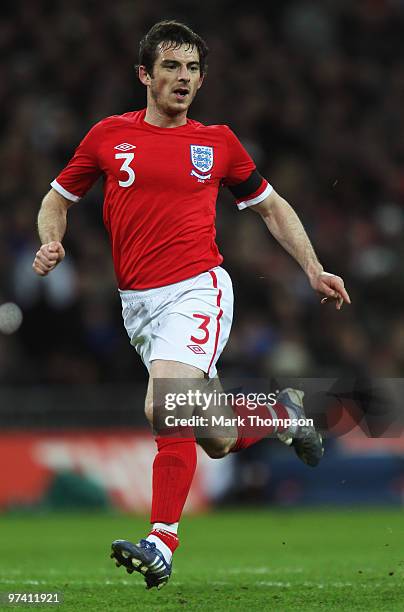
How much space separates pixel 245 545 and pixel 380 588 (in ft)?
11.4

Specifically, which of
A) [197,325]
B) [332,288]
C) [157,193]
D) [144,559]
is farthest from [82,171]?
[144,559]

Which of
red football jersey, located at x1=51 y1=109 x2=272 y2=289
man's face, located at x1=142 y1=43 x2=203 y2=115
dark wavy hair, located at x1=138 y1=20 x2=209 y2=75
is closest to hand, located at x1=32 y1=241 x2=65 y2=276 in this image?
red football jersey, located at x1=51 y1=109 x2=272 y2=289

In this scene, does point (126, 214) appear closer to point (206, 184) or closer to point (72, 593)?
point (206, 184)

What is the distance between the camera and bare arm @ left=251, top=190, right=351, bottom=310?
657cm

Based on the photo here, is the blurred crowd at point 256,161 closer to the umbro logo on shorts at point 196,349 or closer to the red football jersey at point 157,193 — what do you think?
the red football jersey at point 157,193

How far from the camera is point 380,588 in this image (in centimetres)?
652

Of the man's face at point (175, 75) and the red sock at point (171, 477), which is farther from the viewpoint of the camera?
the man's face at point (175, 75)

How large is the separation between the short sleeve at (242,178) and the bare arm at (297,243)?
2.4 inches

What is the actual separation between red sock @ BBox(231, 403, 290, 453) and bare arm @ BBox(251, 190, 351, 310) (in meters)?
0.80

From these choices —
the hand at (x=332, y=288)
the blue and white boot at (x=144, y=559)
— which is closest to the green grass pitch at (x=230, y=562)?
the blue and white boot at (x=144, y=559)

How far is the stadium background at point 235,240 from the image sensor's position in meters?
13.9

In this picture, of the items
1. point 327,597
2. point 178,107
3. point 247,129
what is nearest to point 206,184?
point 178,107

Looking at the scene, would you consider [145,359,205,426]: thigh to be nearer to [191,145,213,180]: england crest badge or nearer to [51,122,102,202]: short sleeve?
[191,145,213,180]: england crest badge

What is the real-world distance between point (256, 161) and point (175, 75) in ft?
31.5
